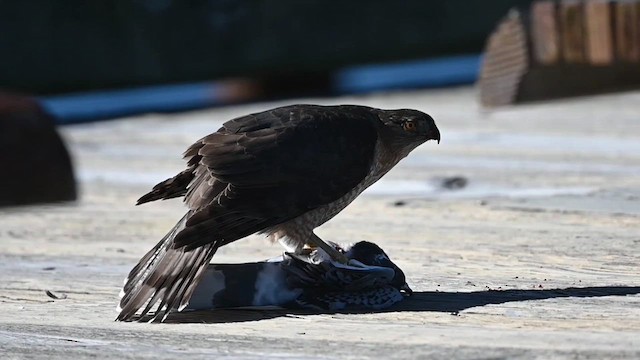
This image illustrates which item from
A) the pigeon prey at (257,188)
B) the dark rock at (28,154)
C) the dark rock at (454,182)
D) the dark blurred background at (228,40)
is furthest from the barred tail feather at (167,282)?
A: the dark blurred background at (228,40)

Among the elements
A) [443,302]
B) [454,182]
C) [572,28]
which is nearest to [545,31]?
[572,28]

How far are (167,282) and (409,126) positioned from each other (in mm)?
1041

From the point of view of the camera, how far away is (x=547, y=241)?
4746mm

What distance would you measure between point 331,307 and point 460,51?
7096mm

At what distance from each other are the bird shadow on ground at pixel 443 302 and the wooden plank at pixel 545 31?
14.3ft

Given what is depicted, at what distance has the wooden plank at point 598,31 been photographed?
7.94 m

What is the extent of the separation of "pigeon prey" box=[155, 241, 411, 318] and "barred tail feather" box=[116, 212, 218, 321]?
0.05 m

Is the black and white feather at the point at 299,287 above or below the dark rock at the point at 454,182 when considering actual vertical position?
above

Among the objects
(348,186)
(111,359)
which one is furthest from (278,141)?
(111,359)

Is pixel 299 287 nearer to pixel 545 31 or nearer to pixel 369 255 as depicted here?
pixel 369 255

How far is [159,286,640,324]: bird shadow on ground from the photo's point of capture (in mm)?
3777

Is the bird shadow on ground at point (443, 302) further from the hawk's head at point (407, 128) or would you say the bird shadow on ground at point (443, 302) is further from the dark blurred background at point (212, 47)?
the dark blurred background at point (212, 47)

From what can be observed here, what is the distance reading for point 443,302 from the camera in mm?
3854

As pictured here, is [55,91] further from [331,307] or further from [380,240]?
[331,307]
